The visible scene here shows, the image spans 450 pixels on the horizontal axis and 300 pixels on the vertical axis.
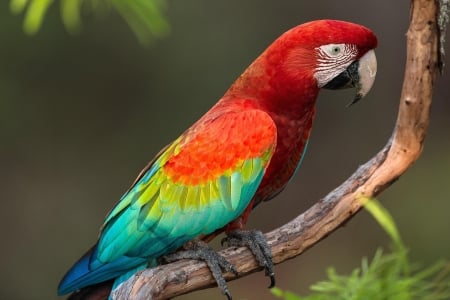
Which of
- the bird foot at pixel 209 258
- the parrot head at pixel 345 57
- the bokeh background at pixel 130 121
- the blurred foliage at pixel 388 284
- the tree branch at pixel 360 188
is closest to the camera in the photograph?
the blurred foliage at pixel 388 284

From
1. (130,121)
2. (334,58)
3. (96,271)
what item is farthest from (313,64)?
(130,121)

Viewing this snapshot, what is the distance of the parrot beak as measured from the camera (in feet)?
5.60

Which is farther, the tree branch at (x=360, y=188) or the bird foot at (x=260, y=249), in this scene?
the bird foot at (x=260, y=249)

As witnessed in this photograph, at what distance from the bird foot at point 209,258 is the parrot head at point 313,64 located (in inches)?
12.7

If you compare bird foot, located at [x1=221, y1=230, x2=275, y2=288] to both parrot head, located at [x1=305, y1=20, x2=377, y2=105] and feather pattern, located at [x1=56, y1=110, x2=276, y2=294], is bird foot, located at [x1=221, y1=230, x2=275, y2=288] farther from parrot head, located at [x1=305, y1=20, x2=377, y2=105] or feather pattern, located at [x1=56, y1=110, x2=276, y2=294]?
parrot head, located at [x1=305, y1=20, x2=377, y2=105]

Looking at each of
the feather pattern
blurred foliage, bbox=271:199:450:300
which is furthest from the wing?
blurred foliage, bbox=271:199:450:300

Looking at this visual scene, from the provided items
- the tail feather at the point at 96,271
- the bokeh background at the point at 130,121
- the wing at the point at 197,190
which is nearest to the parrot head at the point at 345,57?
the wing at the point at 197,190

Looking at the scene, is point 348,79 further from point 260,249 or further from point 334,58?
point 260,249

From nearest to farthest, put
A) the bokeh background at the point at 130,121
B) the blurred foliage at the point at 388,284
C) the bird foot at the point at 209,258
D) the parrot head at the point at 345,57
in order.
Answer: the blurred foliage at the point at 388,284
the bird foot at the point at 209,258
the parrot head at the point at 345,57
the bokeh background at the point at 130,121

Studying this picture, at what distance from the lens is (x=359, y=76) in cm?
172

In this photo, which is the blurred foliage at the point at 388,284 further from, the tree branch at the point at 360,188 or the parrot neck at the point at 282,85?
the parrot neck at the point at 282,85

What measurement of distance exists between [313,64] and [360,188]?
28 centimetres

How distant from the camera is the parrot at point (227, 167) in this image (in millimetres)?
1648

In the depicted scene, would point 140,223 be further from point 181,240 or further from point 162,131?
point 162,131
